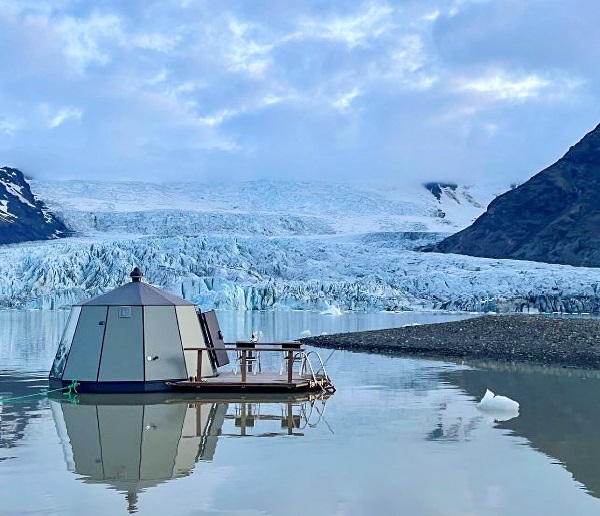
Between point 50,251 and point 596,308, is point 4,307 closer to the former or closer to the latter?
point 50,251

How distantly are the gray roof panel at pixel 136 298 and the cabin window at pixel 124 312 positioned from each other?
0.07 meters

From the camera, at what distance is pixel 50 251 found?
5081 cm

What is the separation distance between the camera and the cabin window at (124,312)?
46.5 feet

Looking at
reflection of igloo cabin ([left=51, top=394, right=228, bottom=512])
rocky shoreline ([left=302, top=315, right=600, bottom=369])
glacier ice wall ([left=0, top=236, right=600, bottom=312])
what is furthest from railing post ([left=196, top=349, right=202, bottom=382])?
glacier ice wall ([left=0, top=236, right=600, bottom=312])

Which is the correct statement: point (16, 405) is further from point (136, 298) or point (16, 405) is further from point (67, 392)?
point (136, 298)

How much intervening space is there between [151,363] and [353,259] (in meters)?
42.1

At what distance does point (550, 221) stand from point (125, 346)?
78.4m

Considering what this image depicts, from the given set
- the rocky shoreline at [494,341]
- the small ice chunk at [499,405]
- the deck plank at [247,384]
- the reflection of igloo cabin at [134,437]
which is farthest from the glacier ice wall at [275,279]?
the small ice chunk at [499,405]

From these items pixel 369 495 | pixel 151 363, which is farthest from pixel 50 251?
pixel 369 495

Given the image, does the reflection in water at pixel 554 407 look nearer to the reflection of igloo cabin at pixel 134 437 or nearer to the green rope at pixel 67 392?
the reflection of igloo cabin at pixel 134 437

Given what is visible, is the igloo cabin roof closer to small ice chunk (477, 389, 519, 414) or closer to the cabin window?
the cabin window

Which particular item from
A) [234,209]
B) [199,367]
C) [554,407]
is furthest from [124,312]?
[234,209]

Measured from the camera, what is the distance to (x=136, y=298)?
14.5m

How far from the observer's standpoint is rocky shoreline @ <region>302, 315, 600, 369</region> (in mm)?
20984
